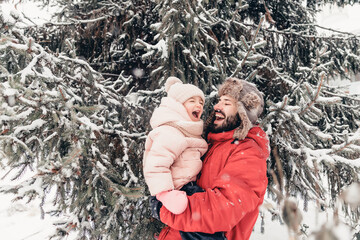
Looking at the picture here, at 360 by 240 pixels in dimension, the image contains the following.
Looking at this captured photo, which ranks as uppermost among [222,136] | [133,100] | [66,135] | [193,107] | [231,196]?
[193,107]

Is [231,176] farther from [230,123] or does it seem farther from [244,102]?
[244,102]

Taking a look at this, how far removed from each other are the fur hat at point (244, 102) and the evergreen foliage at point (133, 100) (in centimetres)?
37

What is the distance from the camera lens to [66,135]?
1.98 metres

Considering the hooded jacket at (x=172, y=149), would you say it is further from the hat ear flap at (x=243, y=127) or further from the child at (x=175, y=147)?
the hat ear flap at (x=243, y=127)

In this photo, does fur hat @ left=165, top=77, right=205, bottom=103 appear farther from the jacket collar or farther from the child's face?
the jacket collar

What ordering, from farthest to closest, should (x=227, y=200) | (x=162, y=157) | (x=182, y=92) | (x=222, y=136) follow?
(x=182, y=92) → (x=222, y=136) → (x=162, y=157) → (x=227, y=200)

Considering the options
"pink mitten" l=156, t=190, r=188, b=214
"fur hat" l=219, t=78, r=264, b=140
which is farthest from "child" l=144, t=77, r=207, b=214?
"fur hat" l=219, t=78, r=264, b=140

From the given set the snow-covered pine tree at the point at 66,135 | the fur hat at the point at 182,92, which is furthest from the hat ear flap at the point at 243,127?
the snow-covered pine tree at the point at 66,135

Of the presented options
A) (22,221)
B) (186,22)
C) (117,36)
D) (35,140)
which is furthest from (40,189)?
(22,221)

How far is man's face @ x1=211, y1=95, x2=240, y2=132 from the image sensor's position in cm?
182

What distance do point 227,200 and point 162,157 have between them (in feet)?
1.63

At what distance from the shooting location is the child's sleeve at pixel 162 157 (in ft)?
5.04

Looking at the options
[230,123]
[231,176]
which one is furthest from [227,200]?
[230,123]

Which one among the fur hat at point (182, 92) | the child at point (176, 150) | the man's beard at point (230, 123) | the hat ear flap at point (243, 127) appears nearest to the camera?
the child at point (176, 150)
